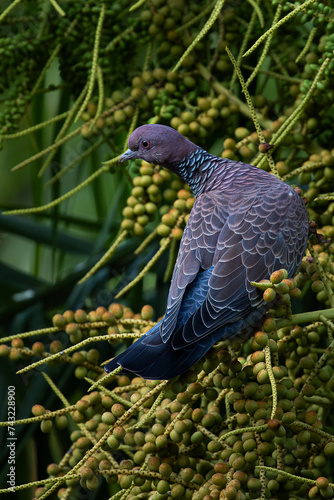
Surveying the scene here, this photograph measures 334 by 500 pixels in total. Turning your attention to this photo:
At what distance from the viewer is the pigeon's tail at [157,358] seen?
111 cm

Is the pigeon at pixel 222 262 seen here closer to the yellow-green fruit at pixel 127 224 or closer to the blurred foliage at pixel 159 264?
the blurred foliage at pixel 159 264

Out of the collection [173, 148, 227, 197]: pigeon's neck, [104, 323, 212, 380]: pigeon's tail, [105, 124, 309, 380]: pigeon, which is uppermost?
[173, 148, 227, 197]: pigeon's neck

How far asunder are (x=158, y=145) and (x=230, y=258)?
359 millimetres

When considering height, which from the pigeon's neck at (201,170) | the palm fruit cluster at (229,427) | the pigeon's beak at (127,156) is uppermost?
the pigeon's beak at (127,156)

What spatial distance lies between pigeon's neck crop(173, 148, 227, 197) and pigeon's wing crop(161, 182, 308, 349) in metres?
0.12

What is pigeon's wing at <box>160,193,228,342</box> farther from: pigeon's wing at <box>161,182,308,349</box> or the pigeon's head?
the pigeon's head

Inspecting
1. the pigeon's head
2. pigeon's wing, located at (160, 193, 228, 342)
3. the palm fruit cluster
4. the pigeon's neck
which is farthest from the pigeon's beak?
the palm fruit cluster

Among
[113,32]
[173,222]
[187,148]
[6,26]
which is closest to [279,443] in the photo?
[173,222]

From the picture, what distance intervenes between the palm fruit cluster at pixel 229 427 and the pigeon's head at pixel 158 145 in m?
0.41

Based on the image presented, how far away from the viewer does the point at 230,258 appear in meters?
1.23

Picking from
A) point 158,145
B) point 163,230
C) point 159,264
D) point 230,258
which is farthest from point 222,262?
point 159,264

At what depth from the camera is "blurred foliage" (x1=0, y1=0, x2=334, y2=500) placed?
43.0 inches

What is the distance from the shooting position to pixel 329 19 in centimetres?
124

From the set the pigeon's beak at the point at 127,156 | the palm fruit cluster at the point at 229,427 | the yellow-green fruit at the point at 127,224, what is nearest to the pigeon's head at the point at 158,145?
the pigeon's beak at the point at 127,156
